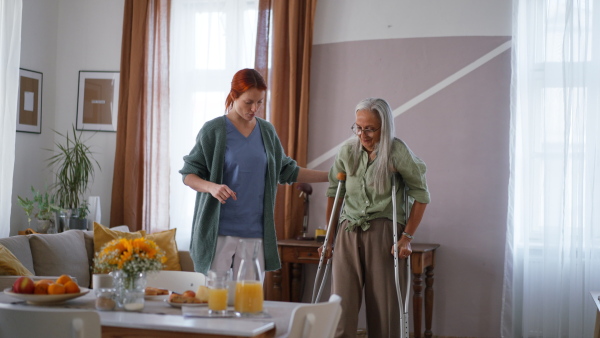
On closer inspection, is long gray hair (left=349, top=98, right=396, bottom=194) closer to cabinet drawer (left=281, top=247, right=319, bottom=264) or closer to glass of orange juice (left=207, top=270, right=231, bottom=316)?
glass of orange juice (left=207, top=270, right=231, bottom=316)

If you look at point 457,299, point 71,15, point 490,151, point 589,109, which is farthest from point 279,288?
point 71,15

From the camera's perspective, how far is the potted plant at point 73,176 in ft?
17.2

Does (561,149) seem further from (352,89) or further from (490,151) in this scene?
(352,89)

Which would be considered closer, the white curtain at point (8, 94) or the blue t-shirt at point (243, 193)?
the blue t-shirt at point (243, 193)

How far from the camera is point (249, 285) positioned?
2.21 m

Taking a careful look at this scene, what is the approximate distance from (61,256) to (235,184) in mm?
2054

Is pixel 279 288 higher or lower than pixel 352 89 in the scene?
lower

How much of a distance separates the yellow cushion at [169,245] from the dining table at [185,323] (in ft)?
9.11

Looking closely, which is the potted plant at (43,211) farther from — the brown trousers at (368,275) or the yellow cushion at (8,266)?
the brown trousers at (368,275)

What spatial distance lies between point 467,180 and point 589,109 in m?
0.94

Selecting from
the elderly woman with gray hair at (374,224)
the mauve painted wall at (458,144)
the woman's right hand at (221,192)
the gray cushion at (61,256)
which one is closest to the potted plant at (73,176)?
the gray cushion at (61,256)

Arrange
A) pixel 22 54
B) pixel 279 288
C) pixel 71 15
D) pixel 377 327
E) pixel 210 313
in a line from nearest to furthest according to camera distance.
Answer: pixel 210 313 → pixel 377 327 → pixel 279 288 → pixel 22 54 → pixel 71 15

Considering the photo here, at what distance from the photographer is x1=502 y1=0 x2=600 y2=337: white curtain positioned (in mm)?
4773

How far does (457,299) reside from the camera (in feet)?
16.7
